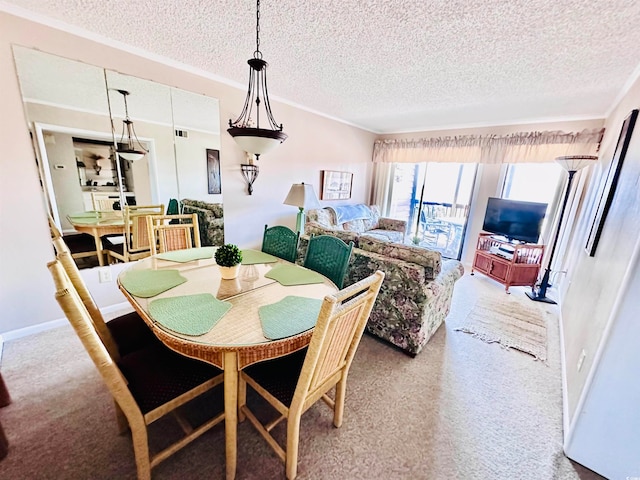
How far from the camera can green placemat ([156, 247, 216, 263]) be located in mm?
1995

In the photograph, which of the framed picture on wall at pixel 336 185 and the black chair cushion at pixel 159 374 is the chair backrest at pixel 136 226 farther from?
the framed picture on wall at pixel 336 185

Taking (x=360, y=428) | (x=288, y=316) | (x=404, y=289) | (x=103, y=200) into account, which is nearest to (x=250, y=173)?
(x=103, y=200)

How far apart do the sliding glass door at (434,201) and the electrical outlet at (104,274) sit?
427 centimetres

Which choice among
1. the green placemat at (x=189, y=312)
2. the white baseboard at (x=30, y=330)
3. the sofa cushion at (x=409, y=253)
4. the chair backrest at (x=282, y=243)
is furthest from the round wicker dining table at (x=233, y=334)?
the white baseboard at (x=30, y=330)

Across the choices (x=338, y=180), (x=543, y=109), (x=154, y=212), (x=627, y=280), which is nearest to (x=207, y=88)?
(x=154, y=212)

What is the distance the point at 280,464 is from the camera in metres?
1.35

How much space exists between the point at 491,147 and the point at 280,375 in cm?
465

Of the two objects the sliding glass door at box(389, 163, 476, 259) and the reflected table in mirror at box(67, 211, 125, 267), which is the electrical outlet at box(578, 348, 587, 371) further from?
the reflected table in mirror at box(67, 211, 125, 267)

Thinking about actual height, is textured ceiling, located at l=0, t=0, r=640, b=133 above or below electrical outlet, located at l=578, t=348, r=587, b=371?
above

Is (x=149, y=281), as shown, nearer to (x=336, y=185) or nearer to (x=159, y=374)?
(x=159, y=374)

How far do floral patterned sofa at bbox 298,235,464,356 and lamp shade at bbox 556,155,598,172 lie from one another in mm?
2229

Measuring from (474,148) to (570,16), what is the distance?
2979mm

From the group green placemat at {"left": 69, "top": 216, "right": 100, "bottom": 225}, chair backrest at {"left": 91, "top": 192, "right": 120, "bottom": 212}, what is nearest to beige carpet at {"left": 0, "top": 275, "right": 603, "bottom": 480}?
green placemat at {"left": 69, "top": 216, "right": 100, "bottom": 225}

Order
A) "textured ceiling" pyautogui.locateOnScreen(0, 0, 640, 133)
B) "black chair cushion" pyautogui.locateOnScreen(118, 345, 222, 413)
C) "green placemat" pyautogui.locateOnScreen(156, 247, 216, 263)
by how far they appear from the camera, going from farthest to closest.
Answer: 1. "green placemat" pyautogui.locateOnScreen(156, 247, 216, 263)
2. "textured ceiling" pyautogui.locateOnScreen(0, 0, 640, 133)
3. "black chair cushion" pyautogui.locateOnScreen(118, 345, 222, 413)
